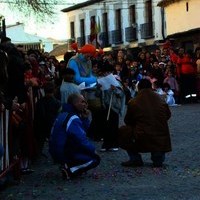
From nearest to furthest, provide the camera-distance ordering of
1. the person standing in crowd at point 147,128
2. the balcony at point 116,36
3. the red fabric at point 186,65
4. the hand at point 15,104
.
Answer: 1. the hand at point 15,104
2. the person standing in crowd at point 147,128
3. the red fabric at point 186,65
4. the balcony at point 116,36

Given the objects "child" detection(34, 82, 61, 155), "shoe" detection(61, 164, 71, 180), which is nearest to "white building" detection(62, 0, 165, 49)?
"child" detection(34, 82, 61, 155)

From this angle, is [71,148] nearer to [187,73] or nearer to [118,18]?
[187,73]

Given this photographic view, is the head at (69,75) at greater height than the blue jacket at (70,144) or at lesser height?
greater

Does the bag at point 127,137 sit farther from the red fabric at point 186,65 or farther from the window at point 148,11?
the window at point 148,11

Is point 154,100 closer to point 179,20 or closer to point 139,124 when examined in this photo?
point 139,124

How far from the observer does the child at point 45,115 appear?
36.1 ft

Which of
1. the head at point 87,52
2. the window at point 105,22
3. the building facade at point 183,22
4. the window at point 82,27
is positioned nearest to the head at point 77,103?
the head at point 87,52

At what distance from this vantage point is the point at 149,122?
10.5 metres

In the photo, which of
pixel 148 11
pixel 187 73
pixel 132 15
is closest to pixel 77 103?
pixel 187 73

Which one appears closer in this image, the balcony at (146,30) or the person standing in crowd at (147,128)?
the person standing in crowd at (147,128)

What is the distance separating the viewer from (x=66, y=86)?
41.1ft

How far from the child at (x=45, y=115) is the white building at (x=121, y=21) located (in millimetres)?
33895

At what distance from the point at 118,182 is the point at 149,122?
155cm

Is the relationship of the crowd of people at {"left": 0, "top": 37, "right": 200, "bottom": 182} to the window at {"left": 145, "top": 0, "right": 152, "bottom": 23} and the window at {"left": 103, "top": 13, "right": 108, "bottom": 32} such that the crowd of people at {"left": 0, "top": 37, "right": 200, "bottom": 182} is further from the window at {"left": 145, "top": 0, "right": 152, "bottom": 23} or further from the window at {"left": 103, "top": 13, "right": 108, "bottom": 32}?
the window at {"left": 103, "top": 13, "right": 108, "bottom": 32}
